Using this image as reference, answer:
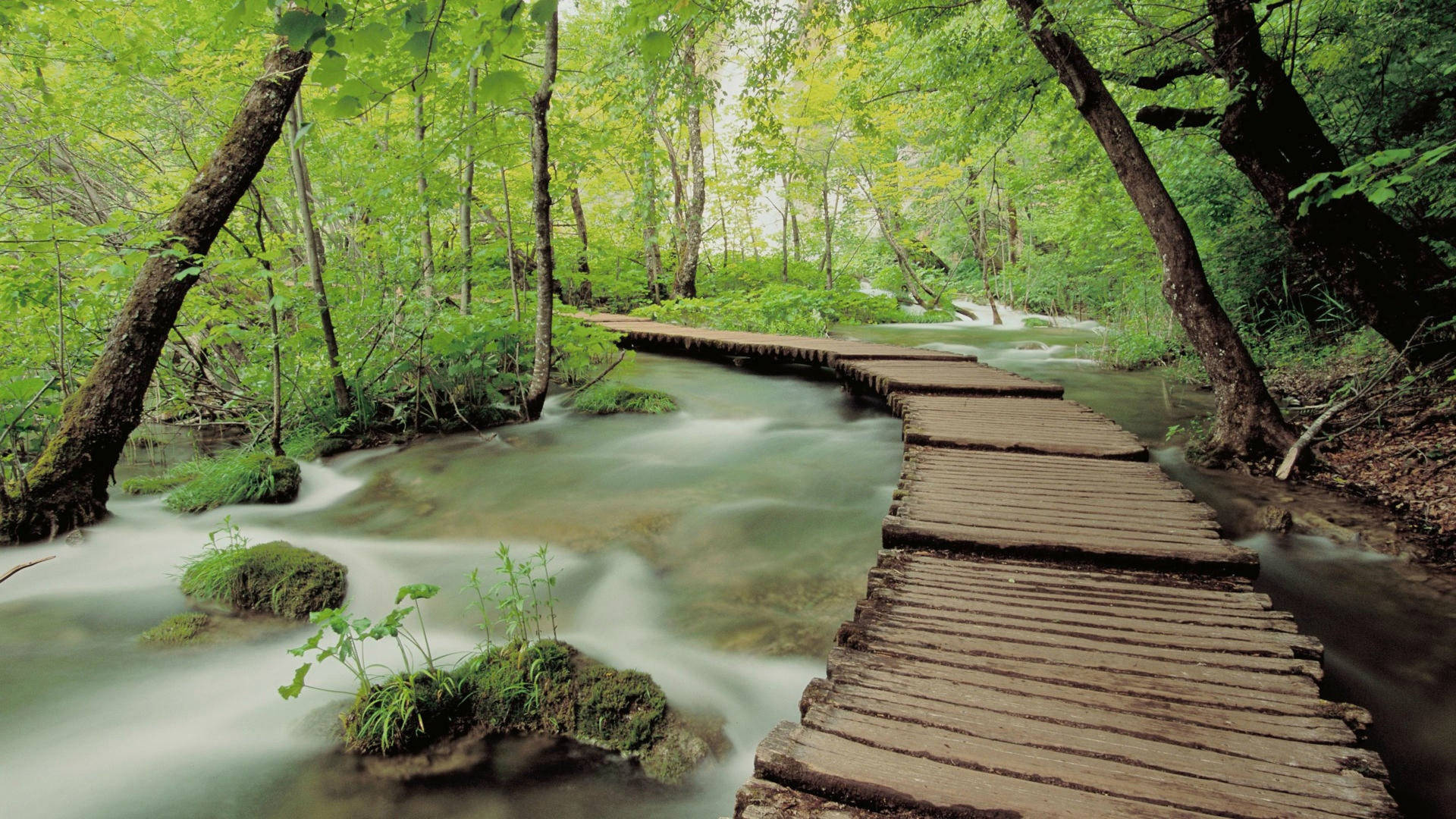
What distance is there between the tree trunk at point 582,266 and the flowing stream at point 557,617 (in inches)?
374

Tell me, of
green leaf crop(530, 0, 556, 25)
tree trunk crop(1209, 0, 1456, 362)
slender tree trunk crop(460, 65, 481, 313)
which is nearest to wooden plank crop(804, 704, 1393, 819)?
green leaf crop(530, 0, 556, 25)

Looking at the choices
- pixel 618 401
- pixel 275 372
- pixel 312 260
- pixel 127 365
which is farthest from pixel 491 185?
pixel 127 365

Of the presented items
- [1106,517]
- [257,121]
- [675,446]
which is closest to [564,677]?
[1106,517]

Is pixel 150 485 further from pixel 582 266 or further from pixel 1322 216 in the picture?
pixel 582 266

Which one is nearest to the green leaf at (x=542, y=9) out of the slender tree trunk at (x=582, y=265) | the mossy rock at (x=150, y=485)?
the mossy rock at (x=150, y=485)

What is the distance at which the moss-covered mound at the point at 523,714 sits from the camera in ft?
8.80

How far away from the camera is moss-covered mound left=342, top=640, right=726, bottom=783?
106 inches

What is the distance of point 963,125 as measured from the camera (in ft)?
21.4

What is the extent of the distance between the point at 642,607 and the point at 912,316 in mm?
16603

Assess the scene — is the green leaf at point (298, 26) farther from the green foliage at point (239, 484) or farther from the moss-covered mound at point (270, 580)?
the green foliage at point (239, 484)

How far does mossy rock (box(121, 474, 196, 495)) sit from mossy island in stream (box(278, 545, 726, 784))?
347 cm

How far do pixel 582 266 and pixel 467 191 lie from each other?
9431 millimetres

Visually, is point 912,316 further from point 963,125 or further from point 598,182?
point 963,125

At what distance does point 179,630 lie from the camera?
3.48m
